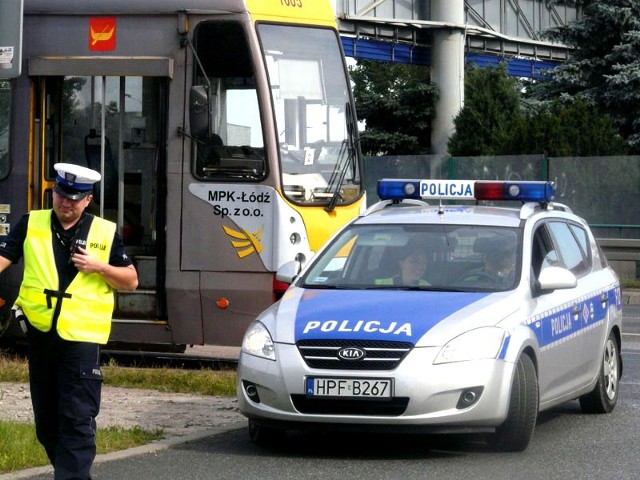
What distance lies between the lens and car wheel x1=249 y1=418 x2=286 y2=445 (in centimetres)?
919

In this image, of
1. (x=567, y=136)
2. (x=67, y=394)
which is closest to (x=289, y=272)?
(x=67, y=394)

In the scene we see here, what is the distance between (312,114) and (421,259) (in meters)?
3.67

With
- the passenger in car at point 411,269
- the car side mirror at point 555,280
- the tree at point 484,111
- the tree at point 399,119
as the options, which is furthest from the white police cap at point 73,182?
the tree at point 399,119

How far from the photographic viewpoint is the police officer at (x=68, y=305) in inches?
271

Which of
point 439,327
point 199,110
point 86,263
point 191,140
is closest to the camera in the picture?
point 86,263

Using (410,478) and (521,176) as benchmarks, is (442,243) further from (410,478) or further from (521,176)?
(521,176)

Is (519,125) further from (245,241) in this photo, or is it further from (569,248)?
(569,248)

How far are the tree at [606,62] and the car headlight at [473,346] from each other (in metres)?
29.5

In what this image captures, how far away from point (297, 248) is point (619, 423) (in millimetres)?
3501

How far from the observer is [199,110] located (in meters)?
12.5

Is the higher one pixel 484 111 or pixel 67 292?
pixel 484 111

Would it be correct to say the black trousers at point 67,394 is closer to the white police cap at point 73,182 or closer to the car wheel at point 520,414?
the white police cap at point 73,182

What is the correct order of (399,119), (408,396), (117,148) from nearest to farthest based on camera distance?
(408,396)
(117,148)
(399,119)

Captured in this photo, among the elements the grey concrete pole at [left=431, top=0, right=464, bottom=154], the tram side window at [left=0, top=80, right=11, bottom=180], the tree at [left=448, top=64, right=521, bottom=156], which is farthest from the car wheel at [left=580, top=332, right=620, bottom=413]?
the grey concrete pole at [left=431, top=0, right=464, bottom=154]
